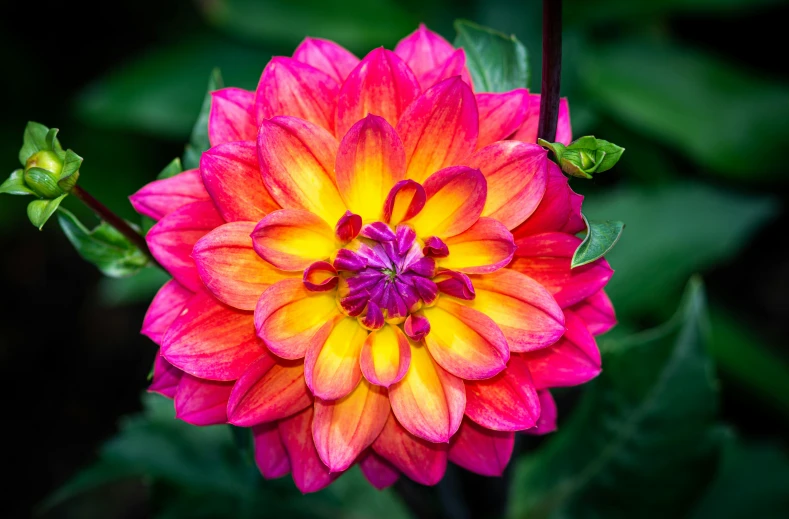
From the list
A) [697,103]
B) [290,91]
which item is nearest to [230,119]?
[290,91]

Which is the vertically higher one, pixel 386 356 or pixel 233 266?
pixel 233 266

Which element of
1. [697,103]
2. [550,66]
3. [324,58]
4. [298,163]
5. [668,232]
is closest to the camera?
[550,66]

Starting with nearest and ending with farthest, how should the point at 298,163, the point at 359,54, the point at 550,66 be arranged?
→ the point at 550,66, the point at 298,163, the point at 359,54

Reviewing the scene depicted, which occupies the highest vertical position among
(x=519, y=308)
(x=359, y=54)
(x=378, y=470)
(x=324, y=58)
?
(x=324, y=58)

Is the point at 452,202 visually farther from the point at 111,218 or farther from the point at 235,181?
the point at 111,218

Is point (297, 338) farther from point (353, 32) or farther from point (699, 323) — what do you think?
point (353, 32)

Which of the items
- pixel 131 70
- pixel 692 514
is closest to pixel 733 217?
pixel 692 514

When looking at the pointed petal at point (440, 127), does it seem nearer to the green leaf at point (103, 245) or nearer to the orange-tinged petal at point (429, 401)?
the orange-tinged petal at point (429, 401)

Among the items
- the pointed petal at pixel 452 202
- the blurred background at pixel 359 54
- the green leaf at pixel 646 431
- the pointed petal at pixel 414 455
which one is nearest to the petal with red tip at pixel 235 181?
the pointed petal at pixel 452 202

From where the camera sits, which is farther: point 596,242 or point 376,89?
point 376,89
